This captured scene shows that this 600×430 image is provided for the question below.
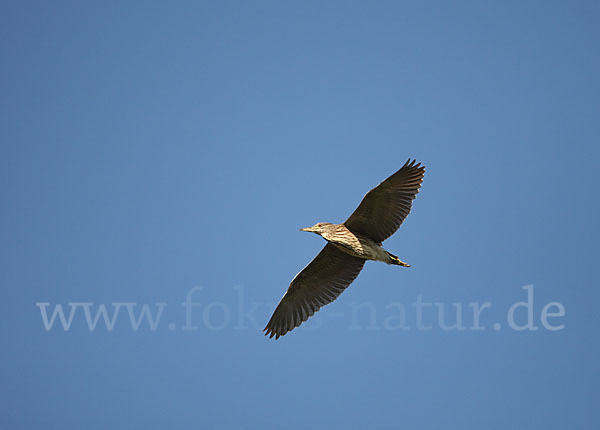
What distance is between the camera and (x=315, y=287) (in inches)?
608

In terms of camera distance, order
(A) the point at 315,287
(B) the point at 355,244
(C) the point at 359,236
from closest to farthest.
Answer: (B) the point at 355,244 < (C) the point at 359,236 < (A) the point at 315,287

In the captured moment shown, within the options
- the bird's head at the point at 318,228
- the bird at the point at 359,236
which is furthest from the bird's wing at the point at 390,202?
the bird's head at the point at 318,228

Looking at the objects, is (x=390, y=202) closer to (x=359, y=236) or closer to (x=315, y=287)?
(x=359, y=236)

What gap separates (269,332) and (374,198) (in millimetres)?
4093

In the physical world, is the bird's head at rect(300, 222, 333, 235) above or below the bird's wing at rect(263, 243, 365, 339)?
above

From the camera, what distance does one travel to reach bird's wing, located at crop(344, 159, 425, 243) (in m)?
13.9

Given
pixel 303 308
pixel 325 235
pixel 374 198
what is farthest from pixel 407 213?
pixel 303 308

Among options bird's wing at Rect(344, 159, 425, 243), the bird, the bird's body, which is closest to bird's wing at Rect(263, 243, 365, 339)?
the bird

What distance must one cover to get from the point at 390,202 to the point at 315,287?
2.73 metres

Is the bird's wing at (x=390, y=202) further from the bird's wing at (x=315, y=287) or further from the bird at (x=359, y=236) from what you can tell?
the bird's wing at (x=315, y=287)

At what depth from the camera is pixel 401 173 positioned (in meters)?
13.9

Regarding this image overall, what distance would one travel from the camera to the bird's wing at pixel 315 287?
49.4ft

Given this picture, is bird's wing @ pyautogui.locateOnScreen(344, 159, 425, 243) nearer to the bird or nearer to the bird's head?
the bird

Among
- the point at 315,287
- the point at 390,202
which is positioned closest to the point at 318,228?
the point at 390,202
